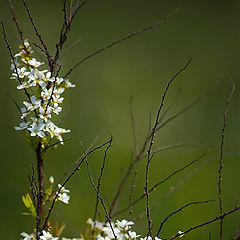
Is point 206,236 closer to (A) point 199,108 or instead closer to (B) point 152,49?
(A) point 199,108

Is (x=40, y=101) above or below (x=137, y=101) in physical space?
below

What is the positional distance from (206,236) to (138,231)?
34 cm

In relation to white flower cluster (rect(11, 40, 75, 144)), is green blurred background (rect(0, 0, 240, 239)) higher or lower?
higher

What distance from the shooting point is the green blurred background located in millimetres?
2201

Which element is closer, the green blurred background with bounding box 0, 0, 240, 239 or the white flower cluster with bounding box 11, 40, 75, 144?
the white flower cluster with bounding box 11, 40, 75, 144

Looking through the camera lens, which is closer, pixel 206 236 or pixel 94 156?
pixel 206 236

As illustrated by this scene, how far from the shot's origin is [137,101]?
9.67ft

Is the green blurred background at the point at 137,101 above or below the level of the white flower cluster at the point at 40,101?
above

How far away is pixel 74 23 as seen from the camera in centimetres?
352

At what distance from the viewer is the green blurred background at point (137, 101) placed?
7.22 feet

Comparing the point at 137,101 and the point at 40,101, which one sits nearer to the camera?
the point at 40,101

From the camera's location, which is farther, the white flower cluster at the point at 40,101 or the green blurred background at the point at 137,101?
the green blurred background at the point at 137,101

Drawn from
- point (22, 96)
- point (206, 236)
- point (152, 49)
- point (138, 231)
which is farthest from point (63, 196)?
point (152, 49)

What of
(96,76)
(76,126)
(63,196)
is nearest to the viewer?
(63,196)
